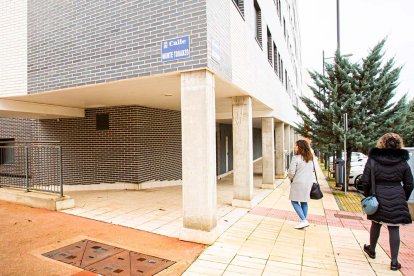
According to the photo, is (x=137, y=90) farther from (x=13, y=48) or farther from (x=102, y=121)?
(x=102, y=121)

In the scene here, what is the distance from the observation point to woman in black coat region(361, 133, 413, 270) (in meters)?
4.04

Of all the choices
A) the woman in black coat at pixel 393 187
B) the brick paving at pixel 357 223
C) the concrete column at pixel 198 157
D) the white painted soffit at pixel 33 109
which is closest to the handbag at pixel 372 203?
the woman in black coat at pixel 393 187

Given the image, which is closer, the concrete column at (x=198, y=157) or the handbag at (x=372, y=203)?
the handbag at (x=372, y=203)

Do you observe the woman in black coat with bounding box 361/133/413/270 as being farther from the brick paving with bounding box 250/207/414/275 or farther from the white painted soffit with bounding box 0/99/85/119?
the white painted soffit with bounding box 0/99/85/119

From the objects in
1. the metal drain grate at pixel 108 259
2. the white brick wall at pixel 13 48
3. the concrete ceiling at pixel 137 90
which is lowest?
the metal drain grate at pixel 108 259

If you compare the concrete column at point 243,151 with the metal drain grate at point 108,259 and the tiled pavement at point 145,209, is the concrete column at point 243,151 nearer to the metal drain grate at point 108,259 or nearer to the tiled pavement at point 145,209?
the tiled pavement at point 145,209

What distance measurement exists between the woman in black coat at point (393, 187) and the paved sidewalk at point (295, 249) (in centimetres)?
59

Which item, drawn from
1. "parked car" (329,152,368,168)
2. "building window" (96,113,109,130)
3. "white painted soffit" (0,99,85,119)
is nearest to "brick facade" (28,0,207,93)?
"white painted soffit" (0,99,85,119)

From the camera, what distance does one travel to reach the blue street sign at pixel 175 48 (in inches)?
197

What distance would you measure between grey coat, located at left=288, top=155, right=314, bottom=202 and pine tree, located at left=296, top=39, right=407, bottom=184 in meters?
5.24

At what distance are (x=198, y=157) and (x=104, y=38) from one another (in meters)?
3.21

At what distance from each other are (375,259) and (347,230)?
159 centimetres

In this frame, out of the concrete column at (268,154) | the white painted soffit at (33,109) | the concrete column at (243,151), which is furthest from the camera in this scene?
the concrete column at (268,154)

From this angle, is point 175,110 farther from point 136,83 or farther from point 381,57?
point 381,57
